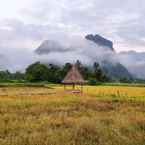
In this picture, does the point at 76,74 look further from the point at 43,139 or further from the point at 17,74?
the point at 17,74

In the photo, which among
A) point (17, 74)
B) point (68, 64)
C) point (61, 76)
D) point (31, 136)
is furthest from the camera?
point (17, 74)

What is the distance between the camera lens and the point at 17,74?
10731 cm

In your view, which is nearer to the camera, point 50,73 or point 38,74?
point 38,74

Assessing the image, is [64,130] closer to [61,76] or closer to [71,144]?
[71,144]

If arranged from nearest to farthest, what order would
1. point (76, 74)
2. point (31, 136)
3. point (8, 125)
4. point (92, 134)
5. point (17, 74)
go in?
1. point (31, 136)
2. point (92, 134)
3. point (8, 125)
4. point (76, 74)
5. point (17, 74)

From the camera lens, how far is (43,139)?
21.0 ft

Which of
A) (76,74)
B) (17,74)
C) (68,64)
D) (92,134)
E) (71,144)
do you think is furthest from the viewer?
(17,74)

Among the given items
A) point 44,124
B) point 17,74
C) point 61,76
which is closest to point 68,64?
point 61,76

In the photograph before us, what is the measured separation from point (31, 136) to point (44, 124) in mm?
1705

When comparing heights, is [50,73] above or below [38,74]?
above

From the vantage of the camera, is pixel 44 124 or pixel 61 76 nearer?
pixel 44 124

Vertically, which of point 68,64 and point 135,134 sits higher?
point 68,64

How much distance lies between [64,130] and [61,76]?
66603mm

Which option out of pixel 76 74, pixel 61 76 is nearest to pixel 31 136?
pixel 76 74
